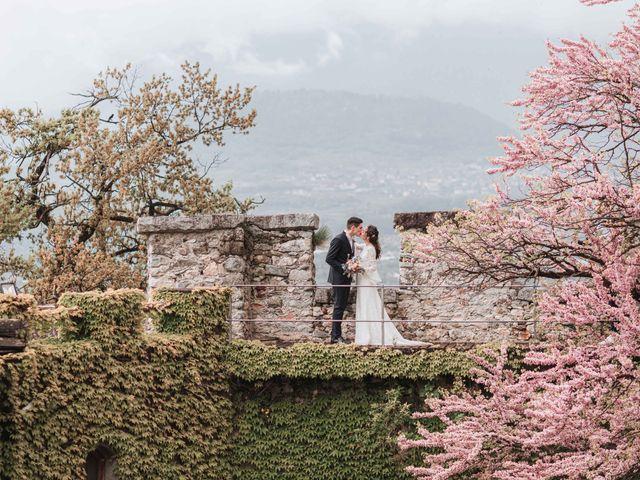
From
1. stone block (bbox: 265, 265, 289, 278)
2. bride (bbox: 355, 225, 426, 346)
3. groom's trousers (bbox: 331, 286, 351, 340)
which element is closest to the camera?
groom's trousers (bbox: 331, 286, 351, 340)

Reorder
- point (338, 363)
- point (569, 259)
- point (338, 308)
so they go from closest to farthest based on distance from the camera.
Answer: point (569, 259)
point (338, 363)
point (338, 308)

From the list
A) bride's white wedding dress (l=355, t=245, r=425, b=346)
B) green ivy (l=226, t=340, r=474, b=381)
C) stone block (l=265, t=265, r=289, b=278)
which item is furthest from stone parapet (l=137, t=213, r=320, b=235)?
green ivy (l=226, t=340, r=474, b=381)

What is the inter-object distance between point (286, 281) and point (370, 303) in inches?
50.0

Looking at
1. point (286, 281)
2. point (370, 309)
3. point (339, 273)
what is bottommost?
point (370, 309)

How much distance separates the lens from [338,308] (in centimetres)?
1672

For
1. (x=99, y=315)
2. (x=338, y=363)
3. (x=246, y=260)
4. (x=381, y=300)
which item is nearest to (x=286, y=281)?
Result: (x=246, y=260)

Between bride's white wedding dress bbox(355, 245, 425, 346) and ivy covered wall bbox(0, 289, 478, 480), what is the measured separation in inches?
22.4

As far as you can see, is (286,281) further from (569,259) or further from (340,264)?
(569,259)

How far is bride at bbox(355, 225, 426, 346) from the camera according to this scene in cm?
1673

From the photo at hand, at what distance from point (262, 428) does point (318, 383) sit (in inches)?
36.3

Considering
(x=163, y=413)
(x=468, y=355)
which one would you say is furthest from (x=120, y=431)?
(x=468, y=355)

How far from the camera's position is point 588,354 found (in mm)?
13039

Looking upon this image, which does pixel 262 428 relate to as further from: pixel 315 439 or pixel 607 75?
pixel 607 75

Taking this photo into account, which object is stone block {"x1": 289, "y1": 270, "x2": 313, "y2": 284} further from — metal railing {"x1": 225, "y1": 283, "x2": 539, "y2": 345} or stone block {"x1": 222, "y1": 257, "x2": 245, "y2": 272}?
stone block {"x1": 222, "y1": 257, "x2": 245, "y2": 272}
